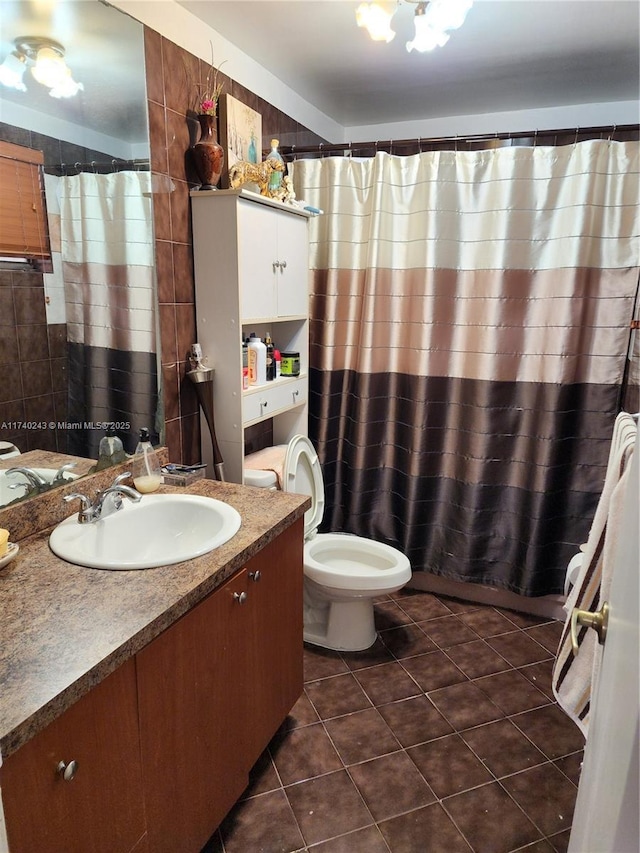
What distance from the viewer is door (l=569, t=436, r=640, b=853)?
586 mm

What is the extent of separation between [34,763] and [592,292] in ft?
7.51

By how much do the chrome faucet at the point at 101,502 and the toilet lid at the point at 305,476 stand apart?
0.79 metres

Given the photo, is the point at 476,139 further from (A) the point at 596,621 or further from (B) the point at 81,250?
(A) the point at 596,621

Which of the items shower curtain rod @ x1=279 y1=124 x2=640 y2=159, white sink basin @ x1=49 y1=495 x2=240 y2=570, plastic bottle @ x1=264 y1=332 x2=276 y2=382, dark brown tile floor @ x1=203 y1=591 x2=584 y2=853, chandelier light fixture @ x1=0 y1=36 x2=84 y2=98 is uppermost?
shower curtain rod @ x1=279 y1=124 x2=640 y2=159

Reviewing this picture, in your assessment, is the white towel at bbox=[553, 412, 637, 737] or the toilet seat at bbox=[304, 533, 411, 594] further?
the toilet seat at bbox=[304, 533, 411, 594]

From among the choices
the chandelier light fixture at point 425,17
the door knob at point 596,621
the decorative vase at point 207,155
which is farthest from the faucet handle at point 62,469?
the chandelier light fixture at point 425,17

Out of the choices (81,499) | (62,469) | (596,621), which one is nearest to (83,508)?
(81,499)

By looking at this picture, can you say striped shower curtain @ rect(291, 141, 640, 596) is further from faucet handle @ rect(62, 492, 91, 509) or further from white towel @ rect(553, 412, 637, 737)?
faucet handle @ rect(62, 492, 91, 509)

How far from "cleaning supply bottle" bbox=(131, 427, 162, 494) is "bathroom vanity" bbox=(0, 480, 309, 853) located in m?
0.25

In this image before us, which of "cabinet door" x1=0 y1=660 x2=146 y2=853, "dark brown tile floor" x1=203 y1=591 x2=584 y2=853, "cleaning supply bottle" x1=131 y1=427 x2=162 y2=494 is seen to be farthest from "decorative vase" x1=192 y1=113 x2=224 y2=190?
"dark brown tile floor" x1=203 y1=591 x2=584 y2=853

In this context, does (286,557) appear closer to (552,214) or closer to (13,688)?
(13,688)

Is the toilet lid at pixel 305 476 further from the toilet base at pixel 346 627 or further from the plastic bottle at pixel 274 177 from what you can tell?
the plastic bottle at pixel 274 177

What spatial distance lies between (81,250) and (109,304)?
18 cm

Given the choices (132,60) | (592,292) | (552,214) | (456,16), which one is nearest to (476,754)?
(592,292)
